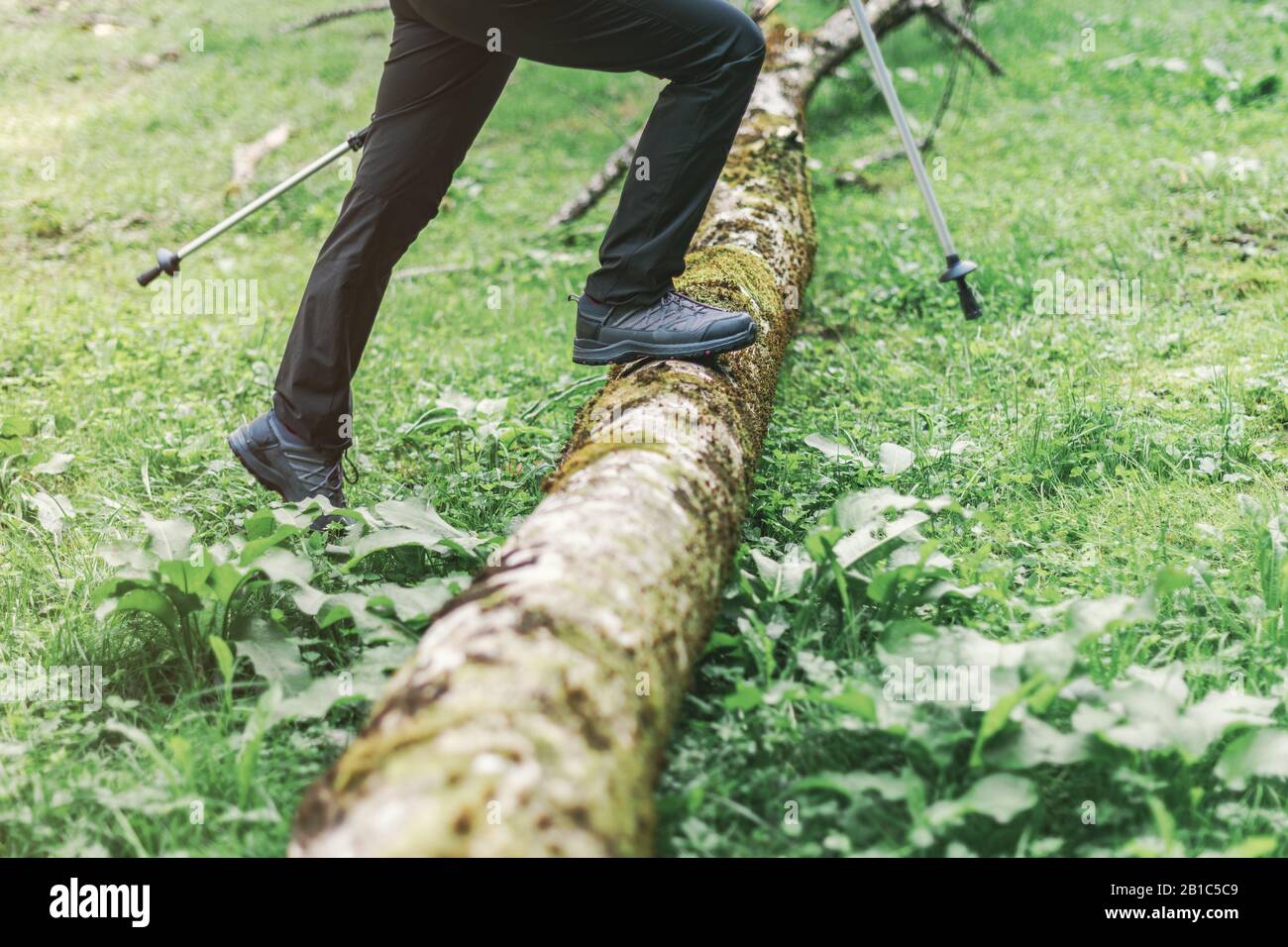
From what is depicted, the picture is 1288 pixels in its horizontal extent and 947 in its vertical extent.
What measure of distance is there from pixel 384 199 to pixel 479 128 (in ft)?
1.18

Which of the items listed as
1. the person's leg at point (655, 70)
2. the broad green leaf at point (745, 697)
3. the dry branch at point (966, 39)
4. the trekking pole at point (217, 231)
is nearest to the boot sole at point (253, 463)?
the trekking pole at point (217, 231)

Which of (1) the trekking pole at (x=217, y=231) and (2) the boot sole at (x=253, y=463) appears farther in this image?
(1) the trekking pole at (x=217, y=231)

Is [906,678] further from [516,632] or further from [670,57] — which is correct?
[670,57]

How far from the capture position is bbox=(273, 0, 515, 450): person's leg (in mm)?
3014

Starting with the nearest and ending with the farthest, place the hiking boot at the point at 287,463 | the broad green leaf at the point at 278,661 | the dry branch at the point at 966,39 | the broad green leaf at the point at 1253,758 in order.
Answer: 1. the broad green leaf at the point at 1253,758
2. the broad green leaf at the point at 278,661
3. the hiking boot at the point at 287,463
4. the dry branch at the point at 966,39

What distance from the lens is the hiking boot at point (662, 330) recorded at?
3045 millimetres

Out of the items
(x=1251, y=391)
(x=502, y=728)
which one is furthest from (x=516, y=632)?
(x=1251, y=391)

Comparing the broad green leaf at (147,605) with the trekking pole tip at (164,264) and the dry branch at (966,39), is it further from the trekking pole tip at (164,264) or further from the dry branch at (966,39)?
the dry branch at (966,39)

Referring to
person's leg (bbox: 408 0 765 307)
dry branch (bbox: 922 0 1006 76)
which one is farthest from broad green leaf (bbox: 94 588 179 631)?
dry branch (bbox: 922 0 1006 76)

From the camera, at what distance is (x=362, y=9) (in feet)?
28.9

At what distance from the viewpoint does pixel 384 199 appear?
3.09 meters

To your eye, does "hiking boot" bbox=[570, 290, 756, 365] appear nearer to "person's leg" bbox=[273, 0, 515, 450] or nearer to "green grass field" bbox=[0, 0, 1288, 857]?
"green grass field" bbox=[0, 0, 1288, 857]

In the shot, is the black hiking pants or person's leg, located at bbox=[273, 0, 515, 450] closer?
the black hiking pants

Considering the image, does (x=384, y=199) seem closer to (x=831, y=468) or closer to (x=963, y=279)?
(x=831, y=468)
